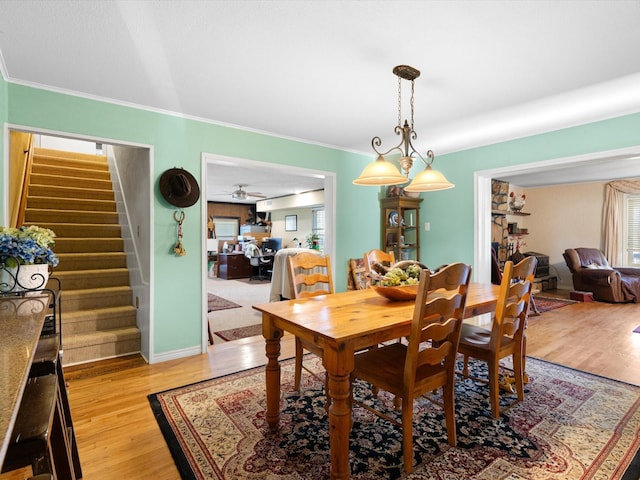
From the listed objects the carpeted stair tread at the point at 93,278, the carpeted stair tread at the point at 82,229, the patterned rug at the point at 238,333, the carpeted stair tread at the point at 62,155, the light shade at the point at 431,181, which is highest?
the carpeted stair tread at the point at 62,155

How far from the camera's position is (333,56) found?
216 centimetres

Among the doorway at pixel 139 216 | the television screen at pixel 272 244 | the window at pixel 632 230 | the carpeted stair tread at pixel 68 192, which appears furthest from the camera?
the television screen at pixel 272 244

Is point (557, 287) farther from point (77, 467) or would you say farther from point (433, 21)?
point (77, 467)

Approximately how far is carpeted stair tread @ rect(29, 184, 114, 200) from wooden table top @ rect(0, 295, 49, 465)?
11.7 ft

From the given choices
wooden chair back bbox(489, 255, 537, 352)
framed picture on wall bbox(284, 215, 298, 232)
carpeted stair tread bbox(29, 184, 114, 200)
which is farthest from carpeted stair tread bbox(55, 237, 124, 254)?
framed picture on wall bbox(284, 215, 298, 232)

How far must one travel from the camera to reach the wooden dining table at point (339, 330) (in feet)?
5.08

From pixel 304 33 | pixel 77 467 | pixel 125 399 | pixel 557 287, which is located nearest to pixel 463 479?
pixel 77 467

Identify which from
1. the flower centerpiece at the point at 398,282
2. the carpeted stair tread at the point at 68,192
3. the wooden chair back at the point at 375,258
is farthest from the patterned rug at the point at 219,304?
the flower centerpiece at the point at 398,282

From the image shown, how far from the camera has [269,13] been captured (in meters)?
1.74

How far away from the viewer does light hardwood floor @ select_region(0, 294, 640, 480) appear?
5.88 ft

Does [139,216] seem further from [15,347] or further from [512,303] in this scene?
[512,303]

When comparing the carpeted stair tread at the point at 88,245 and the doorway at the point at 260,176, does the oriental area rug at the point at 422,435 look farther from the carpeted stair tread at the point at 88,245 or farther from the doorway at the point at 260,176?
the carpeted stair tread at the point at 88,245

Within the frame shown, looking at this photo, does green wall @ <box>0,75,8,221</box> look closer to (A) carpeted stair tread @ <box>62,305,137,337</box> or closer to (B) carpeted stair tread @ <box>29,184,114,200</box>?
(A) carpeted stair tread @ <box>62,305,137,337</box>

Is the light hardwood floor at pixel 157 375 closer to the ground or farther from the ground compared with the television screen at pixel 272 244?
closer to the ground
